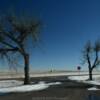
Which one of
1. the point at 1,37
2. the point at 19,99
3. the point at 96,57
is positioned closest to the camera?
the point at 19,99

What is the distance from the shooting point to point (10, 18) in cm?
3212

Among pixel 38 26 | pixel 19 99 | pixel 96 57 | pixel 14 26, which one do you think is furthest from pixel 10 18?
pixel 96 57

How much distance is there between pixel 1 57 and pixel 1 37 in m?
2.31

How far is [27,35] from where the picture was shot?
3306 cm

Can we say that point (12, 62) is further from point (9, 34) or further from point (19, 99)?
point (19, 99)

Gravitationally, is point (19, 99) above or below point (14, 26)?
below

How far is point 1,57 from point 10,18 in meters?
4.52

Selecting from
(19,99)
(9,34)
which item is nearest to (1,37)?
(9,34)

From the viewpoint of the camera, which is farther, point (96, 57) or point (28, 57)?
point (96, 57)

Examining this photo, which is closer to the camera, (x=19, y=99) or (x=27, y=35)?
(x=19, y=99)

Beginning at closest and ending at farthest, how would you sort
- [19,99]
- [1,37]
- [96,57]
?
[19,99]
[1,37]
[96,57]

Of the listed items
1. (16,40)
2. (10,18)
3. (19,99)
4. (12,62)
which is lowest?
(19,99)

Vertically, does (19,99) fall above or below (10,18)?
below

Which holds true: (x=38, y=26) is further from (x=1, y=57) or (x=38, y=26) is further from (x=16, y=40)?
(x=1, y=57)
